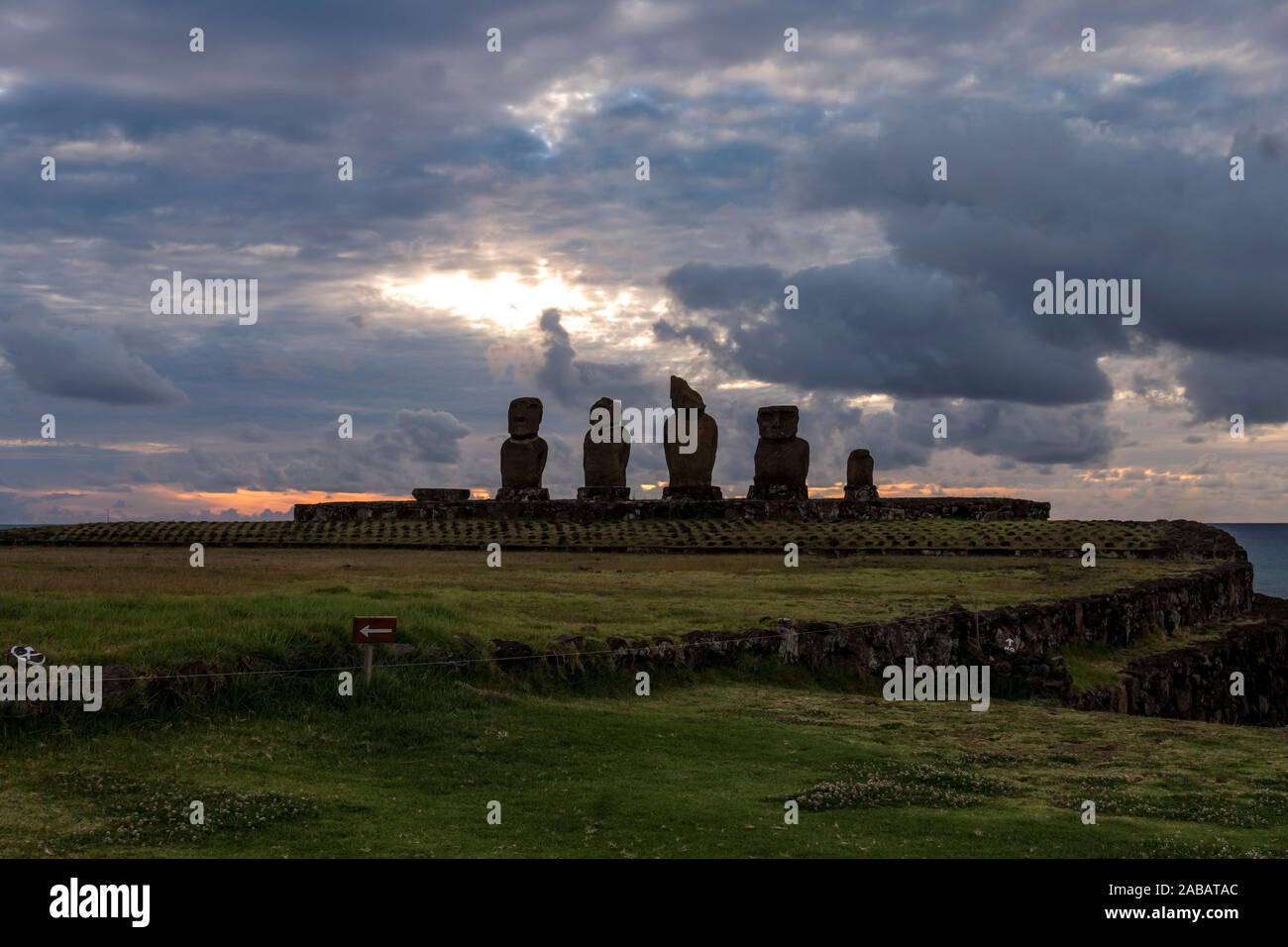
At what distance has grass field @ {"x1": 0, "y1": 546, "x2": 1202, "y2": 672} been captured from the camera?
13156 mm

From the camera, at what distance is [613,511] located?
174 feet

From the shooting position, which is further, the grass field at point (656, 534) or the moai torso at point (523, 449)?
the moai torso at point (523, 449)

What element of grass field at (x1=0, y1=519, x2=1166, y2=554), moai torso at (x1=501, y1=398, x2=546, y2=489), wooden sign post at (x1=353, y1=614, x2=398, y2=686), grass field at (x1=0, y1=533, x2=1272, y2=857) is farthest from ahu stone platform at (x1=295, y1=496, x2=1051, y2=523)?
wooden sign post at (x1=353, y1=614, x2=398, y2=686)

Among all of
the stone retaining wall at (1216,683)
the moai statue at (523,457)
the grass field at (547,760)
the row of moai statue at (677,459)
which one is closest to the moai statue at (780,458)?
the row of moai statue at (677,459)

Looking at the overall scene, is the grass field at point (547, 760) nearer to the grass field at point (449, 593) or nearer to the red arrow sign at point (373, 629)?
the grass field at point (449, 593)

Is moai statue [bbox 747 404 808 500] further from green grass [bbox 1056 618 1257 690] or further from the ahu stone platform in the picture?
green grass [bbox 1056 618 1257 690]

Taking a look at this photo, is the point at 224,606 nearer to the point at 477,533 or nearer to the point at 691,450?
the point at 477,533

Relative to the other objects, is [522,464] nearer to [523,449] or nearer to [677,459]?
[523,449]

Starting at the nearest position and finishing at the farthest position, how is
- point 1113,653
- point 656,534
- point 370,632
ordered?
point 370,632 < point 1113,653 < point 656,534

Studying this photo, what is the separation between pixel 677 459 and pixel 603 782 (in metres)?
45.2

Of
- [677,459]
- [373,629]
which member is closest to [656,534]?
[677,459]

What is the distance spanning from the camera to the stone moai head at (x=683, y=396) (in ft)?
186

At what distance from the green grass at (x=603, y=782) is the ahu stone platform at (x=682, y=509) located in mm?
38123

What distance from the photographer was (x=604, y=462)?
5656 cm
